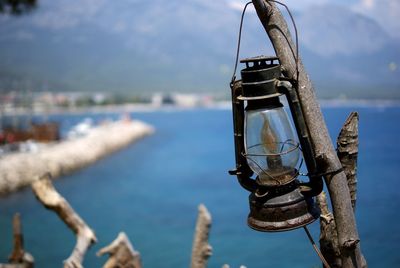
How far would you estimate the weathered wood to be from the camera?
1.78 meters

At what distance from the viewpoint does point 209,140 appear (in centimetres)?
4353

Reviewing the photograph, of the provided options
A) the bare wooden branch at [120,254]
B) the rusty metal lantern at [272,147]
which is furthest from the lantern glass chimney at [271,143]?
the bare wooden branch at [120,254]

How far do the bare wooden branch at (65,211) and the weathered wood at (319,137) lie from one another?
10.7 ft

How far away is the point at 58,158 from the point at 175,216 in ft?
32.6

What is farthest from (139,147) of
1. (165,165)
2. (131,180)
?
(131,180)

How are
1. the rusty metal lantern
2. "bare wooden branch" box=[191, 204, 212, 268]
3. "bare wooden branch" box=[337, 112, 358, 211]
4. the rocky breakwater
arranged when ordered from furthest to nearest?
the rocky breakwater < "bare wooden branch" box=[191, 204, 212, 268] < "bare wooden branch" box=[337, 112, 358, 211] < the rusty metal lantern

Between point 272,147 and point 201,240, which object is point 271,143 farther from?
point 201,240

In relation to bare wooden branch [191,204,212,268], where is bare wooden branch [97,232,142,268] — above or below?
below

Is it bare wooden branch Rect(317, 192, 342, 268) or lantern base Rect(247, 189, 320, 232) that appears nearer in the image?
lantern base Rect(247, 189, 320, 232)

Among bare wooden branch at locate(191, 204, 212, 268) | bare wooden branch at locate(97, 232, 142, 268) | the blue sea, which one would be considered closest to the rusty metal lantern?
bare wooden branch at locate(191, 204, 212, 268)

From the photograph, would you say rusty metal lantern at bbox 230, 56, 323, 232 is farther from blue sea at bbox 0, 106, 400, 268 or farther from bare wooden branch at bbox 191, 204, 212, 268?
blue sea at bbox 0, 106, 400, 268

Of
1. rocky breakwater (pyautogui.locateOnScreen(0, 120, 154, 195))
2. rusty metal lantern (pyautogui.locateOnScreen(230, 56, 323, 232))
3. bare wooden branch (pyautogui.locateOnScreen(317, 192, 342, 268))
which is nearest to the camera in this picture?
rusty metal lantern (pyautogui.locateOnScreen(230, 56, 323, 232))

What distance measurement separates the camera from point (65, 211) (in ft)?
16.1

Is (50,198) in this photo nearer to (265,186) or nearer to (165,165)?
(265,186)
